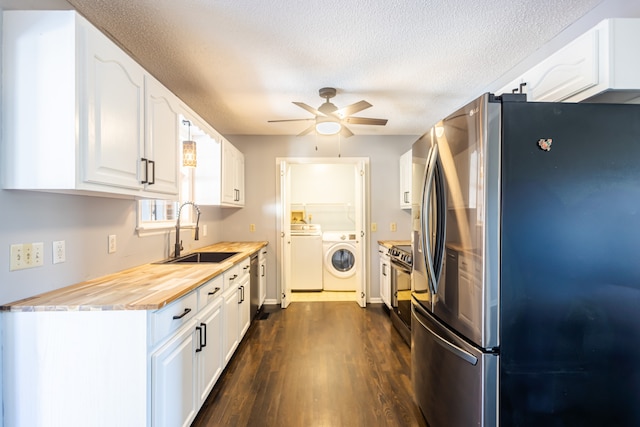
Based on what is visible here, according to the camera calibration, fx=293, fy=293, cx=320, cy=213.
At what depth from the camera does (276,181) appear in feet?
13.3

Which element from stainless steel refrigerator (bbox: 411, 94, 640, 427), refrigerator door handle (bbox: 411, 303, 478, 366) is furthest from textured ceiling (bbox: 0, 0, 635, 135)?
refrigerator door handle (bbox: 411, 303, 478, 366)

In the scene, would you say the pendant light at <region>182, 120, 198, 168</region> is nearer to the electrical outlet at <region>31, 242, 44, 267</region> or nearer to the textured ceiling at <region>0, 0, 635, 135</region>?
the textured ceiling at <region>0, 0, 635, 135</region>

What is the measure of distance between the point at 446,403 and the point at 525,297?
2.24 feet

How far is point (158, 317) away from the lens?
4.33 ft

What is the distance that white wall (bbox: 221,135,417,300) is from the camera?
4.07 meters

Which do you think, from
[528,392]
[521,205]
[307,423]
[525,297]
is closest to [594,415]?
[528,392]

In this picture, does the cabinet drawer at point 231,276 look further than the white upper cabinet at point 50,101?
Yes

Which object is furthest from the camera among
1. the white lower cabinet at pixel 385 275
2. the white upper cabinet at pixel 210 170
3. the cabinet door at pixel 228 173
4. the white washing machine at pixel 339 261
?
the white washing machine at pixel 339 261

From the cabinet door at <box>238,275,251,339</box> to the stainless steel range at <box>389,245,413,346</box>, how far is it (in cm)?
154

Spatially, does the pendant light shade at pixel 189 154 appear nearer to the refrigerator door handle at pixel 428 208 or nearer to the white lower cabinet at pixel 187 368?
the white lower cabinet at pixel 187 368

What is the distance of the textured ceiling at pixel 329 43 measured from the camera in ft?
5.32

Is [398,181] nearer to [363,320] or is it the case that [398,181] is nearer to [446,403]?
[363,320]

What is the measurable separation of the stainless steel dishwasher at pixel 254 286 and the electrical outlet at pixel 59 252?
174 centimetres

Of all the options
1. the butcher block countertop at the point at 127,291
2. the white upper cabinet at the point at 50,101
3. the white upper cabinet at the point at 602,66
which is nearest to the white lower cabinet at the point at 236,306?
the butcher block countertop at the point at 127,291
